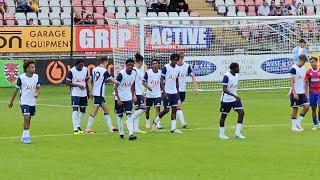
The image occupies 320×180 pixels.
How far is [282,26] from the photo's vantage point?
129 feet

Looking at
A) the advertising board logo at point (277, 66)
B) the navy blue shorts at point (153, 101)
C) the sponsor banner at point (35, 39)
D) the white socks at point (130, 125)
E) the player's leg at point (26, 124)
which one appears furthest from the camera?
the sponsor banner at point (35, 39)

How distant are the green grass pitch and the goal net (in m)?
9.30

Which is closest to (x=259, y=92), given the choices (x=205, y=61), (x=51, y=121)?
(x=205, y=61)

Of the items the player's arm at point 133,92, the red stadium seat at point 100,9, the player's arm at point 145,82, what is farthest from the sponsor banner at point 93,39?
the player's arm at point 133,92

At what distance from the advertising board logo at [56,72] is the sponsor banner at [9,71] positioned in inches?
51.8

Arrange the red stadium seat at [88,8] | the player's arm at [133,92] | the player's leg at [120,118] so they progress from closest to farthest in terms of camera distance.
Result: 1. the player's leg at [120,118]
2. the player's arm at [133,92]
3. the red stadium seat at [88,8]

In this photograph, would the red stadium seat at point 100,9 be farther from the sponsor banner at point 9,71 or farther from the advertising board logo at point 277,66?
the advertising board logo at point 277,66

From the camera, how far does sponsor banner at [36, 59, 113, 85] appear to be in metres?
40.8

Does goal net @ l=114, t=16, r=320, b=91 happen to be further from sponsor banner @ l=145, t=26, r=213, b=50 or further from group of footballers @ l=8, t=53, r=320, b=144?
group of footballers @ l=8, t=53, r=320, b=144

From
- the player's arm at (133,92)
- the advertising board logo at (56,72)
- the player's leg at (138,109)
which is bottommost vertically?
the advertising board logo at (56,72)

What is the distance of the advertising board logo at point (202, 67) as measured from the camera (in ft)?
127

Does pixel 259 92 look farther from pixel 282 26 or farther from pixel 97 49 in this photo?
pixel 97 49

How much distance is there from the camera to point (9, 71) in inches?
1597

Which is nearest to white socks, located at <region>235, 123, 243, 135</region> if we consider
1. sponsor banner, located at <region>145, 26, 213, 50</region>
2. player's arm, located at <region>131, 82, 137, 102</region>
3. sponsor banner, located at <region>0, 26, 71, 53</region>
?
player's arm, located at <region>131, 82, 137, 102</region>
